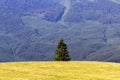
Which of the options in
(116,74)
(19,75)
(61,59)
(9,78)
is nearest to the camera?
(9,78)

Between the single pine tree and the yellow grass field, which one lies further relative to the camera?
the single pine tree

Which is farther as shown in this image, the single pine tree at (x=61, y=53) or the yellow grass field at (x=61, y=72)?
the single pine tree at (x=61, y=53)

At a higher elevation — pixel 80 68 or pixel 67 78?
pixel 67 78

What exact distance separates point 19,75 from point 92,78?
7554 mm

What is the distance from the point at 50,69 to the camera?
4797 centimetres

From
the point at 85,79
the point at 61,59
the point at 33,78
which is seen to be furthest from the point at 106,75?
the point at 61,59

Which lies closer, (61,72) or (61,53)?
(61,72)

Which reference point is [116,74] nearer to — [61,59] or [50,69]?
[50,69]

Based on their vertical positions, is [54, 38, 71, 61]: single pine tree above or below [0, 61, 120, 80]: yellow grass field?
below

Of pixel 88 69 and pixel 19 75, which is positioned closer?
pixel 19 75

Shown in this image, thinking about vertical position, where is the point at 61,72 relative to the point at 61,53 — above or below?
above

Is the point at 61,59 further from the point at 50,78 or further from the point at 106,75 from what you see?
the point at 50,78

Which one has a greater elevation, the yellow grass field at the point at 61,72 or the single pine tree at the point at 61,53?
the yellow grass field at the point at 61,72

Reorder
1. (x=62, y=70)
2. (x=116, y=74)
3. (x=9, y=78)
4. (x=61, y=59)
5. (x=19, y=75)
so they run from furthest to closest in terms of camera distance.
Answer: (x=61, y=59), (x=62, y=70), (x=116, y=74), (x=19, y=75), (x=9, y=78)
